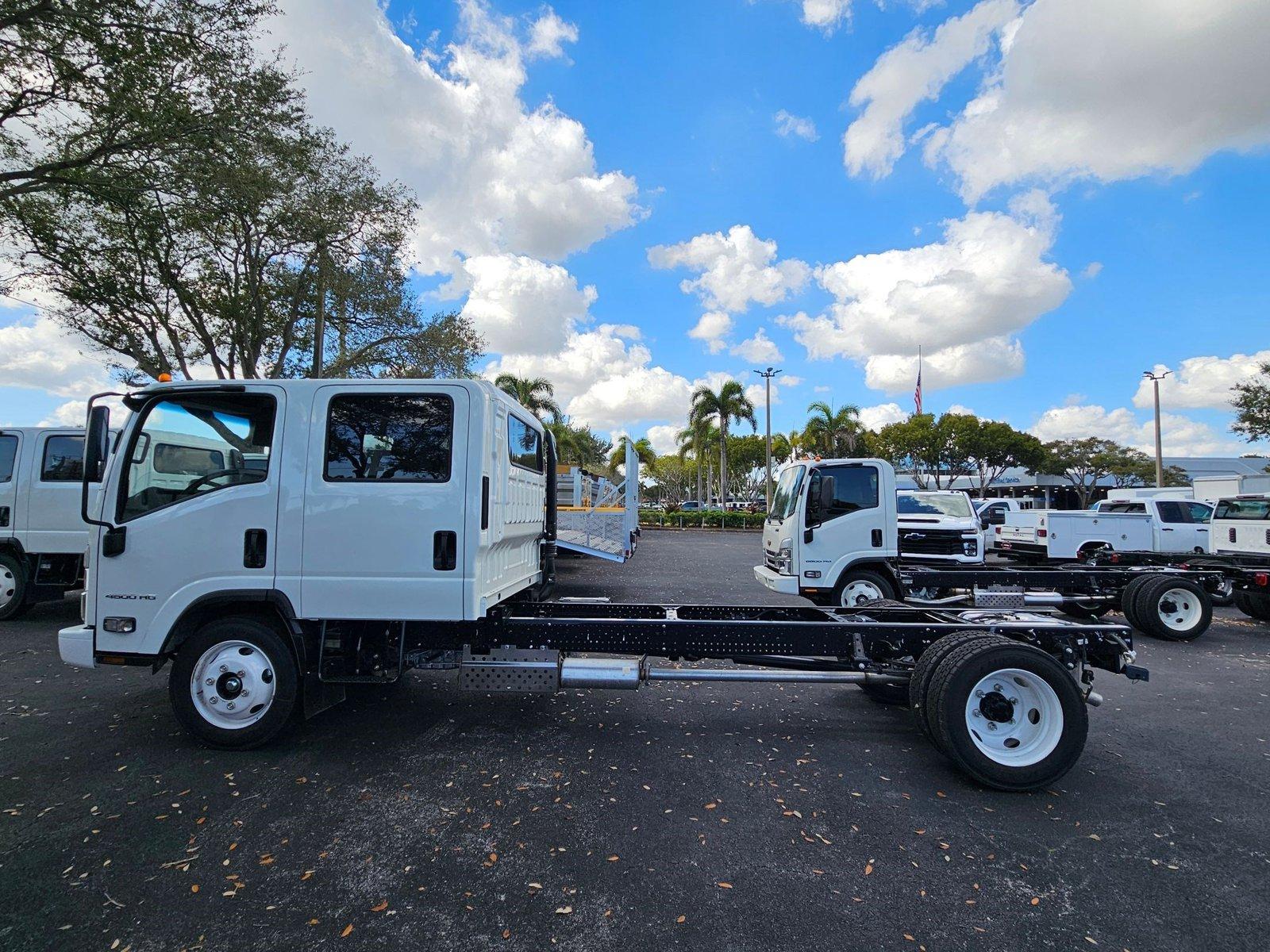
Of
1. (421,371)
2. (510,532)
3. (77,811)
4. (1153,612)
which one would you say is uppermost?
(421,371)

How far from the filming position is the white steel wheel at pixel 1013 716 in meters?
3.93

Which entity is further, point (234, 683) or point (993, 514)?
point (993, 514)

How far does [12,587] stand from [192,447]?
720cm

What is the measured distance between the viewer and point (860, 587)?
8516mm

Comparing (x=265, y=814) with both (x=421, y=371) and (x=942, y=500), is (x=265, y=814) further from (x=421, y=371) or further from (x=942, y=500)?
(x=421, y=371)

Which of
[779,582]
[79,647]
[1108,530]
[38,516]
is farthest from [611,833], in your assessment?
[1108,530]

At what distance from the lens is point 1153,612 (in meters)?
8.44

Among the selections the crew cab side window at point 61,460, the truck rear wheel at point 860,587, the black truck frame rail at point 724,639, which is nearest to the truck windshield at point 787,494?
the truck rear wheel at point 860,587

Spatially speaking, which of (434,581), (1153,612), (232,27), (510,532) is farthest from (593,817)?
(232,27)

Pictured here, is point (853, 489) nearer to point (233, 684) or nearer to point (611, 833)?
point (611, 833)

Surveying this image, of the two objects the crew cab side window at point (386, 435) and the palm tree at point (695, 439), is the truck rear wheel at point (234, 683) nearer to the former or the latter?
the crew cab side window at point (386, 435)

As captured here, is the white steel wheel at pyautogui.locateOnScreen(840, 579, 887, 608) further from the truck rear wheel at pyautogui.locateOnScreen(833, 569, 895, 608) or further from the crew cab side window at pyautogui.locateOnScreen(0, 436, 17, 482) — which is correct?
the crew cab side window at pyautogui.locateOnScreen(0, 436, 17, 482)

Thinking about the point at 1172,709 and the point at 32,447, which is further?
the point at 32,447

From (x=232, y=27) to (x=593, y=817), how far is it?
49.2ft
